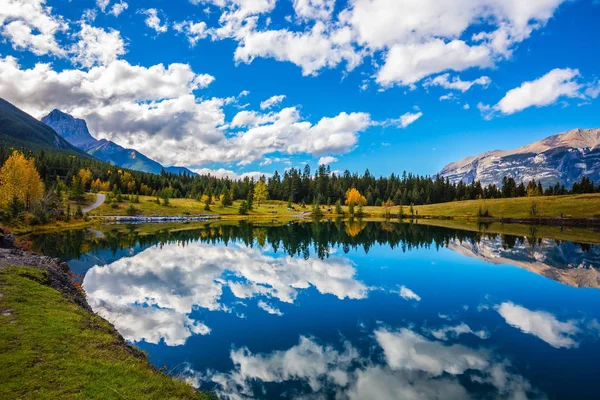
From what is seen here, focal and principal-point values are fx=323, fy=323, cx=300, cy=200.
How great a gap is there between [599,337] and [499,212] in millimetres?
130384

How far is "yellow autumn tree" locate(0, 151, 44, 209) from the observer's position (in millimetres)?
77000

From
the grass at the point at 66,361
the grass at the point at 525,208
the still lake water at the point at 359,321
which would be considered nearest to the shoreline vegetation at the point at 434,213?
the grass at the point at 525,208

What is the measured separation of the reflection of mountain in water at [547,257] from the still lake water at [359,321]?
19.7 inches

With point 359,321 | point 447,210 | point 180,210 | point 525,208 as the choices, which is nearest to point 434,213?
point 447,210

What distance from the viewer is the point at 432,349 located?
18.9 meters

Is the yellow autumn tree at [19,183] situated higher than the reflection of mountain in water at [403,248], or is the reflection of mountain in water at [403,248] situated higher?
the yellow autumn tree at [19,183]

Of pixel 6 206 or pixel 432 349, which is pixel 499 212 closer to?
pixel 432 349

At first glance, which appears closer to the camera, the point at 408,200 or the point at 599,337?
the point at 599,337

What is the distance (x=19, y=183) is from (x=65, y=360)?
90716 mm

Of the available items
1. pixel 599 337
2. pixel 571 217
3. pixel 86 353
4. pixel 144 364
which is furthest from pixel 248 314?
pixel 571 217

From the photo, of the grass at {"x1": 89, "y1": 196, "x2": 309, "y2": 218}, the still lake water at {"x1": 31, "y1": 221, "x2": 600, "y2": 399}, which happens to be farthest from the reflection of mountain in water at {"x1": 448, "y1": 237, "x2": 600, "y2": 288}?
the grass at {"x1": 89, "y1": 196, "x2": 309, "y2": 218}

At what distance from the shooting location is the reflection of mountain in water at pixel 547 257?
3928 cm

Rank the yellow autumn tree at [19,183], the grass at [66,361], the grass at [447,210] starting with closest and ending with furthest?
the grass at [66,361]
the yellow autumn tree at [19,183]
the grass at [447,210]

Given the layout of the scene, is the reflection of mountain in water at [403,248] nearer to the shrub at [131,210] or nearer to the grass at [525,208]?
the shrub at [131,210]
